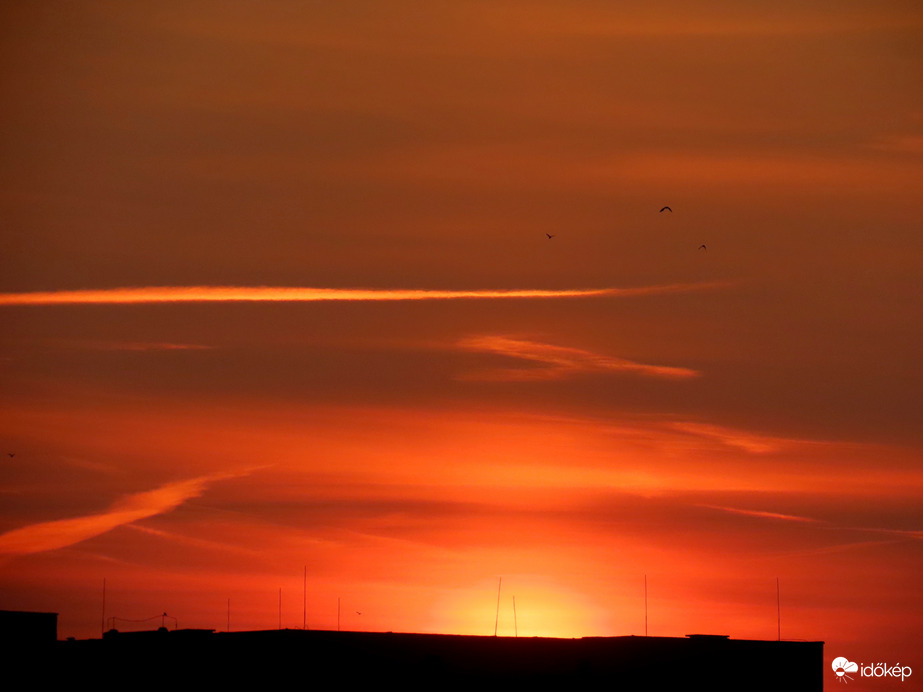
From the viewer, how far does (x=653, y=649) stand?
348 feet

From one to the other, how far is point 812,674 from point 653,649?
38.4 ft

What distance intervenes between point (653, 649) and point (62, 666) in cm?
4034

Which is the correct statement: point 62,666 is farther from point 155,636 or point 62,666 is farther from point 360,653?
point 360,653

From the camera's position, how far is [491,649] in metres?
105

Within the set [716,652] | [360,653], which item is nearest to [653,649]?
[716,652]

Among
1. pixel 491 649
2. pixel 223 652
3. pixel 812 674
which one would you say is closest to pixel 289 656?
pixel 223 652

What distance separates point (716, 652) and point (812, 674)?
7082mm

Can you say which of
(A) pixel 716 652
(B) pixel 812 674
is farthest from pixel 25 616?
(B) pixel 812 674

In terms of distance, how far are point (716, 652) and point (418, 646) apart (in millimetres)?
20868

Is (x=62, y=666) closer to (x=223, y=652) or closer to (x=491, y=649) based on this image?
(x=223, y=652)

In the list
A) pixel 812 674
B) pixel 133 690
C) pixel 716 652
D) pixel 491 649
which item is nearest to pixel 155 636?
pixel 133 690

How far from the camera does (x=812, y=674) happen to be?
107875 millimetres

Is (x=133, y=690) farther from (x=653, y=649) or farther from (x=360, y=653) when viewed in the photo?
(x=653, y=649)

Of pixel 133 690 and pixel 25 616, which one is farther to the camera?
pixel 25 616
